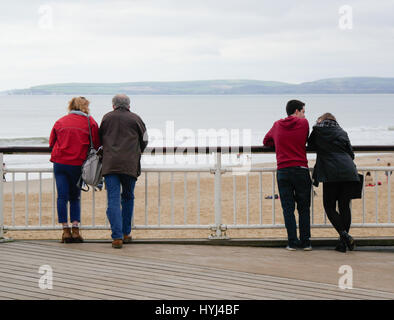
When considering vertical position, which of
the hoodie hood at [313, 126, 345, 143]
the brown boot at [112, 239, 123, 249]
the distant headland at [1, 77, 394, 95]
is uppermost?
the distant headland at [1, 77, 394, 95]

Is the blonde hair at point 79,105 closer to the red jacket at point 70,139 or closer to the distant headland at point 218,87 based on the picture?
the red jacket at point 70,139

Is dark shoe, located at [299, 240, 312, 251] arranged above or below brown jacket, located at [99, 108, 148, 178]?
below

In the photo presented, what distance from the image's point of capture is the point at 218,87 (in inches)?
6969

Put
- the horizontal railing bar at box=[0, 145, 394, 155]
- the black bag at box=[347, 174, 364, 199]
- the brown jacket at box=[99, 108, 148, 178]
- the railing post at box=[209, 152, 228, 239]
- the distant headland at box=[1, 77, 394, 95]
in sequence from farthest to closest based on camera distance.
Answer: the distant headland at box=[1, 77, 394, 95], the railing post at box=[209, 152, 228, 239], the horizontal railing bar at box=[0, 145, 394, 155], the black bag at box=[347, 174, 364, 199], the brown jacket at box=[99, 108, 148, 178]

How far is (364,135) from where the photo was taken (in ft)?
159

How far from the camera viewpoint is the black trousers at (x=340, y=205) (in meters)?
6.36

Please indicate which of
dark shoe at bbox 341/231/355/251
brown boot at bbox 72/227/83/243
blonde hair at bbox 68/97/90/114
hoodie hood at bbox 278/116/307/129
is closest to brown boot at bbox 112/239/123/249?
brown boot at bbox 72/227/83/243

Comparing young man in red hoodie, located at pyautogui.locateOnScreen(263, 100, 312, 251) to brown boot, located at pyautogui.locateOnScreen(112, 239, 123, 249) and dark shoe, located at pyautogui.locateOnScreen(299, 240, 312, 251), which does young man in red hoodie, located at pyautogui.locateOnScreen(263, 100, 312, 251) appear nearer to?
dark shoe, located at pyautogui.locateOnScreen(299, 240, 312, 251)

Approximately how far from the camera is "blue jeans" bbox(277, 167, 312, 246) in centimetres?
635

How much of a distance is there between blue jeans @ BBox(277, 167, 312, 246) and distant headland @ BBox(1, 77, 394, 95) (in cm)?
15549
